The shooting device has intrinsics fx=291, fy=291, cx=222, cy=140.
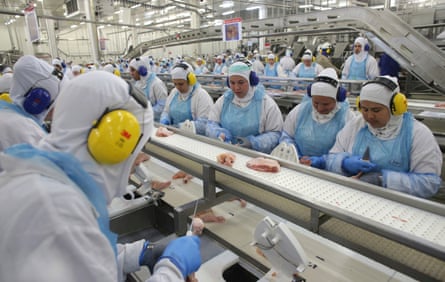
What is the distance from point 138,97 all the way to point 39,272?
59 centimetres

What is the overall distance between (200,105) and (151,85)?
6.78 feet

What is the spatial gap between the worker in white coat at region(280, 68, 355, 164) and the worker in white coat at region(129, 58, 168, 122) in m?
2.99

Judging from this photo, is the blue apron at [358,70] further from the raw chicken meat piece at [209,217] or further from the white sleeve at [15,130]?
the white sleeve at [15,130]

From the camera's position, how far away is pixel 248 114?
10.5ft

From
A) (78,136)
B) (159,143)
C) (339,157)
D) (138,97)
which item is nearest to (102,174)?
(78,136)

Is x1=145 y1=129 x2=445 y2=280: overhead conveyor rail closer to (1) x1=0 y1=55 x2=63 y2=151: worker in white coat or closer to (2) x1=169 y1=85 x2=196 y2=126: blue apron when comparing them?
(1) x1=0 y1=55 x2=63 y2=151: worker in white coat

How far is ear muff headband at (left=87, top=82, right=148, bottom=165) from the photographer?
90cm

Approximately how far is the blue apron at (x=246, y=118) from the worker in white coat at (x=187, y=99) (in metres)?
0.54

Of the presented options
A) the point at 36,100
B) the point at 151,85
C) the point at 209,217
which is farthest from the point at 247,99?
the point at 151,85

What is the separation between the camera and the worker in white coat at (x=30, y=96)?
239 cm

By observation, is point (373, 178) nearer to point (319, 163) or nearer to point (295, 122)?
point (319, 163)

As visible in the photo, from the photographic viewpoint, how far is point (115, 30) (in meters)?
23.9

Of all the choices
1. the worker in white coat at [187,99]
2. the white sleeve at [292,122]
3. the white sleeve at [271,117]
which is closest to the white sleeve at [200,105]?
the worker in white coat at [187,99]

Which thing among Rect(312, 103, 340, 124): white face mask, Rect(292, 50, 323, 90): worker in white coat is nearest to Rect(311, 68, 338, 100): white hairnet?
Rect(312, 103, 340, 124): white face mask
